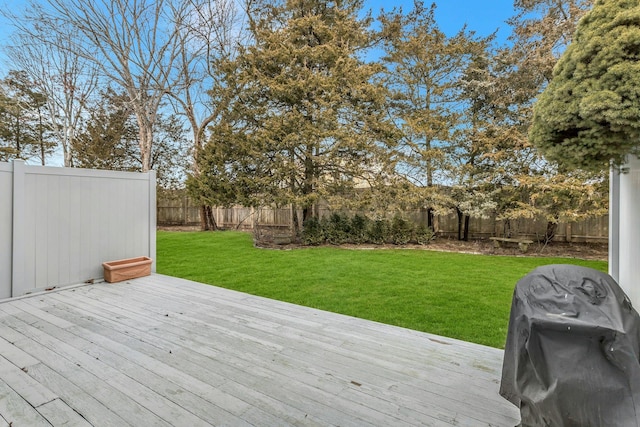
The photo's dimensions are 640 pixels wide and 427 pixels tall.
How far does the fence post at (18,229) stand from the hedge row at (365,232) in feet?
18.7

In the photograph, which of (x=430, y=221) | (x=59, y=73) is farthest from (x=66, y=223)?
(x=59, y=73)

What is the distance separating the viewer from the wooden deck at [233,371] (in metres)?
1.60

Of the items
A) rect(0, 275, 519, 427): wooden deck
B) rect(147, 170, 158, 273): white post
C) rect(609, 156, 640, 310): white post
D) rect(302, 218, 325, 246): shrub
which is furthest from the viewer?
rect(302, 218, 325, 246): shrub

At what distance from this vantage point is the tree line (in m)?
7.46

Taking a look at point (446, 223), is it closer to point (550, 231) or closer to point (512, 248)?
point (512, 248)

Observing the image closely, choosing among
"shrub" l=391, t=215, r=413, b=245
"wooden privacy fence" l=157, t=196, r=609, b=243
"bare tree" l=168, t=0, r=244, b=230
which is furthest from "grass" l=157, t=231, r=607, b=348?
"bare tree" l=168, t=0, r=244, b=230

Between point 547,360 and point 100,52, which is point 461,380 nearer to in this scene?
point 547,360

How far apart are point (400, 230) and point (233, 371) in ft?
23.3

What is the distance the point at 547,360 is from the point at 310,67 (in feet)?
27.2

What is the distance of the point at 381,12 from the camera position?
9312 millimetres

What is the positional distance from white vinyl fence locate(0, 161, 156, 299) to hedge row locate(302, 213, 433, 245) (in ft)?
14.4

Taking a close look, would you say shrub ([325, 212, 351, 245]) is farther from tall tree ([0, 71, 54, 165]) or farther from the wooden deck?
tall tree ([0, 71, 54, 165])

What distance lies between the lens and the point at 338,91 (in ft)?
26.0

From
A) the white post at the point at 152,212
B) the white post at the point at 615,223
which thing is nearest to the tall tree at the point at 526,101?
the white post at the point at 615,223
